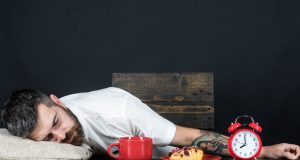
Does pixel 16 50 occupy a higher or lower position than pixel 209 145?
higher

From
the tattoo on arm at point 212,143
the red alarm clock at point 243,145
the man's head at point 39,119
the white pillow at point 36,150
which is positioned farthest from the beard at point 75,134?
the red alarm clock at point 243,145

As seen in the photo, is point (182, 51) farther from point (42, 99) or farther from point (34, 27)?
point (42, 99)

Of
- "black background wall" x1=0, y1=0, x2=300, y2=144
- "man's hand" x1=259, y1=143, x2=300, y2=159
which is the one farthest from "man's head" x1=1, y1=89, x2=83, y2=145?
"black background wall" x1=0, y1=0, x2=300, y2=144

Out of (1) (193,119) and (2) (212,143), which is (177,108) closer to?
(1) (193,119)

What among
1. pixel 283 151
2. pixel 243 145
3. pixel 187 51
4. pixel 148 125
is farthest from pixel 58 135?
pixel 187 51

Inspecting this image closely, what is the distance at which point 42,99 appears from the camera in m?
1.81

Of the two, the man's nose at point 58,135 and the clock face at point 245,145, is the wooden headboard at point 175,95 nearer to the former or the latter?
the man's nose at point 58,135

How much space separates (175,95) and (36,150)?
5.09 feet

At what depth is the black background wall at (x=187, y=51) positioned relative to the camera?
3379mm

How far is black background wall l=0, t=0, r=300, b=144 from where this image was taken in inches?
133

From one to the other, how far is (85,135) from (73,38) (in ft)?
5.39

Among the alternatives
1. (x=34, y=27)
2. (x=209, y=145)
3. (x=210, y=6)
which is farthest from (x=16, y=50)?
(x=209, y=145)

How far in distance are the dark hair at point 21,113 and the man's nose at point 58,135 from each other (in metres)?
0.09

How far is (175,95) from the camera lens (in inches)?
121
